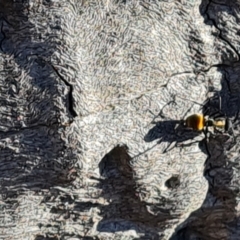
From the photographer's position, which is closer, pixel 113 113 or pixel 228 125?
pixel 113 113

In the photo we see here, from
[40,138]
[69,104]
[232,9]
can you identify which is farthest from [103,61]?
[232,9]

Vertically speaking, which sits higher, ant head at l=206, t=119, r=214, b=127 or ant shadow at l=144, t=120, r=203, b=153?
ant head at l=206, t=119, r=214, b=127

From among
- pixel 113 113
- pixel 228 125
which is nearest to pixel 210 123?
pixel 228 125

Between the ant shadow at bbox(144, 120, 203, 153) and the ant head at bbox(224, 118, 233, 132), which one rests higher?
the ant head at bbox(224, 118, 233, 132)

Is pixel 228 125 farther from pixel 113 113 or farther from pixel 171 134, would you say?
pixel 113 113

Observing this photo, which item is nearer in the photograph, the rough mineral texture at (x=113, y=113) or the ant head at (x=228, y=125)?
the rough mineral texture at (x=113, y=113)

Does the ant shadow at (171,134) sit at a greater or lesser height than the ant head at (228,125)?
lesser

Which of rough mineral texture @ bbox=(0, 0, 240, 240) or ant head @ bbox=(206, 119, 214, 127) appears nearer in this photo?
rough mineral texture @ bbox=(0, 0, 240, 240)

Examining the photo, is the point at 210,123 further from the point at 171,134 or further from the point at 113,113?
the point at 113,113
